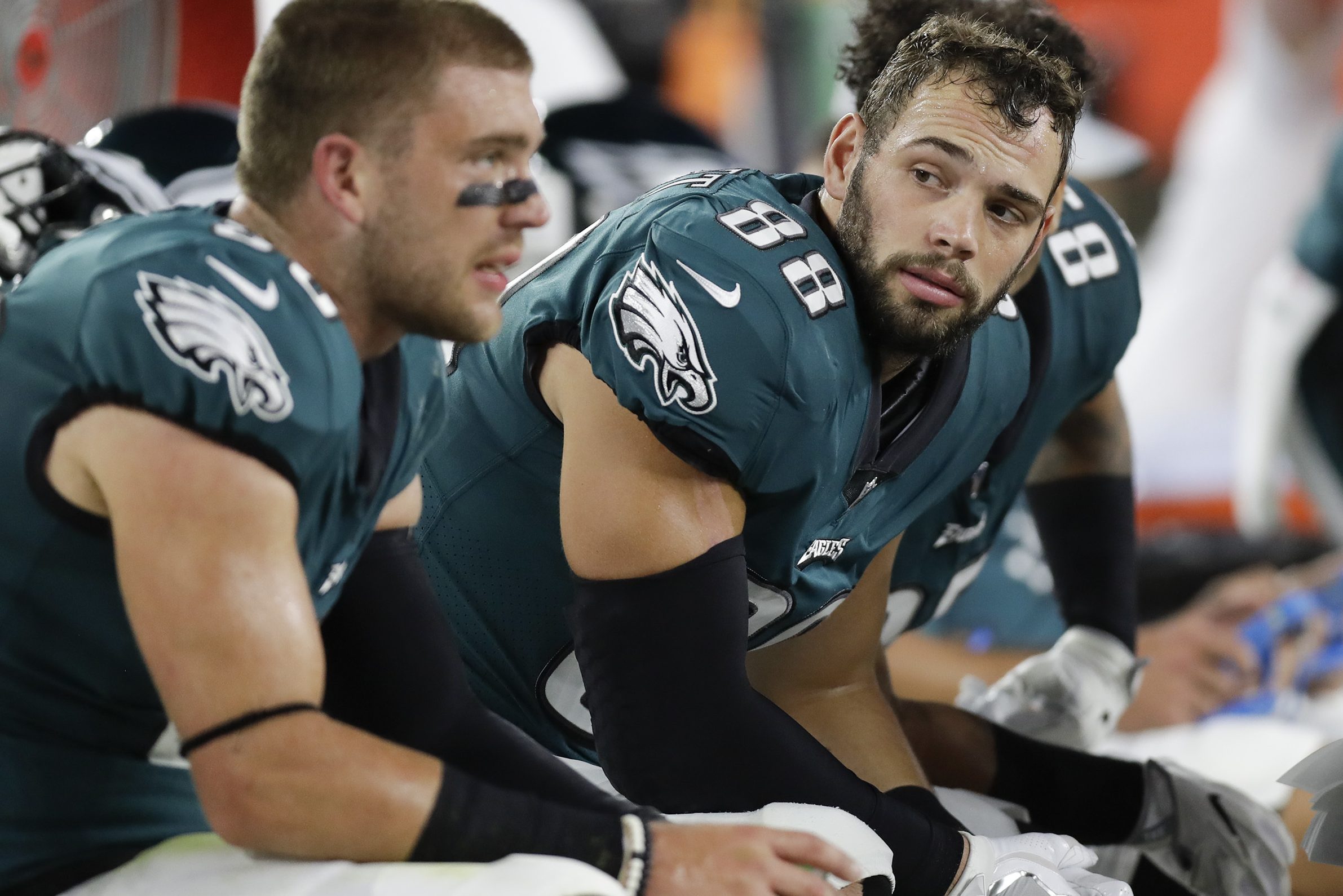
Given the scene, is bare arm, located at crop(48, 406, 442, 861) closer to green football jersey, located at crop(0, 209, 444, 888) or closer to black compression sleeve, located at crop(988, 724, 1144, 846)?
green football jersey, located at crop(0, 209, 444, 888)

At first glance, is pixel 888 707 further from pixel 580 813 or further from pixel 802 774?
pixel 580 813

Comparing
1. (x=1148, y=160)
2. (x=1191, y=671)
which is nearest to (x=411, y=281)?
(x=1191, y=671)

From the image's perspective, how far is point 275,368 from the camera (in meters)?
1.24

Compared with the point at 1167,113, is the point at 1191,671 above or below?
below

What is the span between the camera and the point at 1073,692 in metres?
2.39

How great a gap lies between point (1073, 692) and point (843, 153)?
982 mm

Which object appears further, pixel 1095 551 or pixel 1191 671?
pixel 1191 671

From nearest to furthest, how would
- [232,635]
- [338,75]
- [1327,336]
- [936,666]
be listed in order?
1. [232,635]
2. [338,75]
3. [936,666]
4. [1327,336]

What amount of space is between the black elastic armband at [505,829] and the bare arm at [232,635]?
0.10 feet

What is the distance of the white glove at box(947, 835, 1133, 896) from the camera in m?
1.60

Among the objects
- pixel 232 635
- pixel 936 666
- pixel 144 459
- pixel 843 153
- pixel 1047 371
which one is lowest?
pixel 936 666

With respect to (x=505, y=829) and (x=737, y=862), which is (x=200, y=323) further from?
(x=737, y=862)

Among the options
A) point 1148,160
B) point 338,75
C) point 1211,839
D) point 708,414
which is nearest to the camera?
point 338,75

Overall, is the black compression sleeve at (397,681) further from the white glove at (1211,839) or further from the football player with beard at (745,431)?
the white glove at (1211,839)
